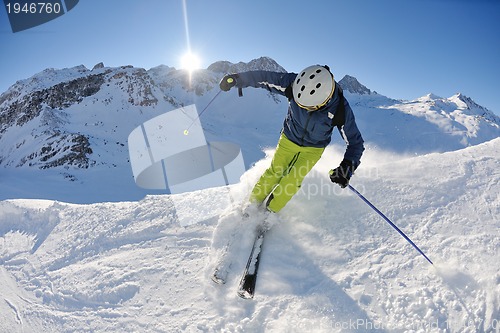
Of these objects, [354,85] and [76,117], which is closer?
[76,117]

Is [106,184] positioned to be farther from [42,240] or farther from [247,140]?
[247,140]

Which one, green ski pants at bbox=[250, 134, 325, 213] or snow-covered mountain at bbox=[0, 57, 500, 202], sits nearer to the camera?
green ski pants at bbox=[250, 134, 325, 213]

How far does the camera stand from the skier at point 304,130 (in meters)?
3.77

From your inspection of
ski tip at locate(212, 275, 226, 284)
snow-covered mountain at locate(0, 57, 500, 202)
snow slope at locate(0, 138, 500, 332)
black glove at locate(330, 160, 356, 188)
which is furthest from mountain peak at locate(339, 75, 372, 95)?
ski tip at locate(212, 275, 226, 284)

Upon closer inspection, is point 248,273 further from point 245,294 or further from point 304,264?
point 304,264

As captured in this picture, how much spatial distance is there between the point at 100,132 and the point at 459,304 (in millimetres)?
35106

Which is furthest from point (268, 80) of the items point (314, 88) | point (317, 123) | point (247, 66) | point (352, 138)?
point (247, 66)

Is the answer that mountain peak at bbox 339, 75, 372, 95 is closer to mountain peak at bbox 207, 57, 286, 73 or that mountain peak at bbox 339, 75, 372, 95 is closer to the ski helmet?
mountain peak at bbox 207, 57, 286, 73

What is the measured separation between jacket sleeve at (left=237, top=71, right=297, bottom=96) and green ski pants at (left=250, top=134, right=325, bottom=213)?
0.79 metres

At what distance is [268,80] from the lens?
470 centimetres

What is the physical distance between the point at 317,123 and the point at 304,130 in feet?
0.79

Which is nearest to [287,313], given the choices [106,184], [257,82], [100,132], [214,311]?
[214,311]

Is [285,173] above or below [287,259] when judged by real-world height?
above

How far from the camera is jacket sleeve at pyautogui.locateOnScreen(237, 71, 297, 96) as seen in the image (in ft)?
14.7
